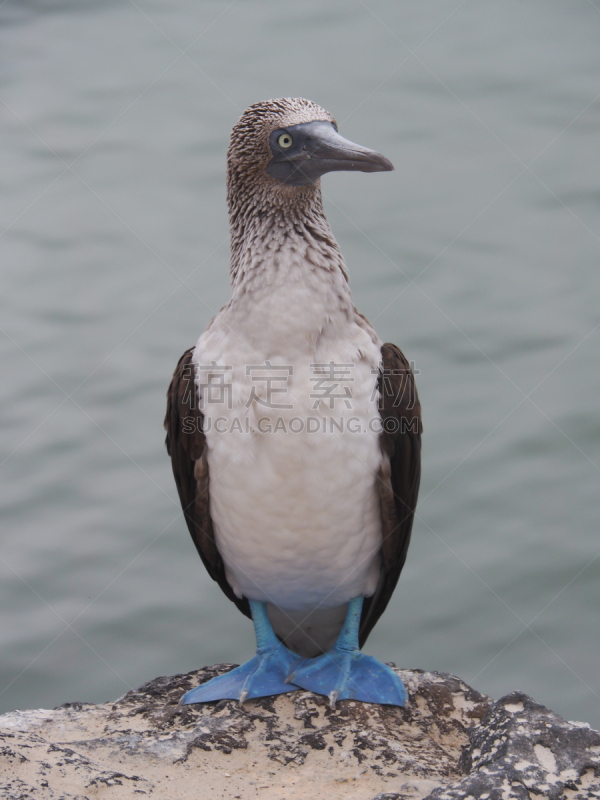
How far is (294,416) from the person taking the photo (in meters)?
2.53

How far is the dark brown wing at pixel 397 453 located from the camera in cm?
269

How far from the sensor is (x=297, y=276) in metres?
2.56

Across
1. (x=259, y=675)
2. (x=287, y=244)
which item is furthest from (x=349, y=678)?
(x=287, y=244)

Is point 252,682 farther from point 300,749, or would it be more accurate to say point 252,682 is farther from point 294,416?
point 294,416

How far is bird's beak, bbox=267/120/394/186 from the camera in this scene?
2545 mm

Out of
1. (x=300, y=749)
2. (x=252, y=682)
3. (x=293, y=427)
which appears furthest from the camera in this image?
(x=252, y=682)

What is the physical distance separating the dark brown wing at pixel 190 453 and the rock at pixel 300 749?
0.56 m

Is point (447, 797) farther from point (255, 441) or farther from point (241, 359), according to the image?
point (241, 359)

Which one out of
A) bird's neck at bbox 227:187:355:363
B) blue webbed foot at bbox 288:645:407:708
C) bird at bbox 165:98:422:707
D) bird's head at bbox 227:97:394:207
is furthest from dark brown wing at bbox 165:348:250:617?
bird's head at bbox 227:97:394:207

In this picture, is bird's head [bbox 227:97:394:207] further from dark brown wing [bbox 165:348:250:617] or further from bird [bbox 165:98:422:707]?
dark brown wing [bbox 165:348:250:617]

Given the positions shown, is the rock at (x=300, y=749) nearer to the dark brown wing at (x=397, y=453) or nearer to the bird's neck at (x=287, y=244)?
the dark brown wing at (x=397, y=453)

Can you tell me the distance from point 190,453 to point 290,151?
1044 mm

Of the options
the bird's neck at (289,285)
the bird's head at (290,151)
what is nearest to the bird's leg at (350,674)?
the bird's neck at (289,285)

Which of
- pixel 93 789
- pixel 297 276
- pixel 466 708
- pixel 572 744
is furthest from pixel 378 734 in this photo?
pixel 297 276
